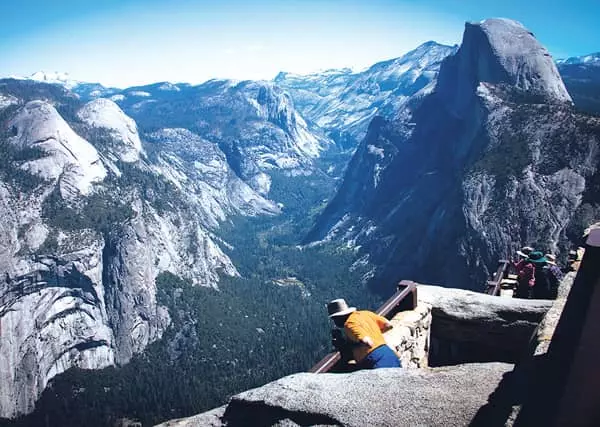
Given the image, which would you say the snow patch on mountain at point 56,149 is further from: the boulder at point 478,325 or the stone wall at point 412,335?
the stone wall at point 412,335

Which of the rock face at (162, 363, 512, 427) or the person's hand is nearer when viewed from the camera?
the rock face at (162, 363, 512, 427)

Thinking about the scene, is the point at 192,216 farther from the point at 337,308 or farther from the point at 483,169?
the point at 337,308

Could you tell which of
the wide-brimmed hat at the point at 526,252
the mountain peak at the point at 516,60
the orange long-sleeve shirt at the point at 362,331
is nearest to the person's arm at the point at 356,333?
the orange long-sleeve shirt at the point at 362,331

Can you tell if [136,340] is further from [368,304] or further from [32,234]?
[368,304]

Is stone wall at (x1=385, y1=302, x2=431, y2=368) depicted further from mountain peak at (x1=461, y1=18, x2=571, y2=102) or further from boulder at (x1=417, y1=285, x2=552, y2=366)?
mountain peak at (x1=461, y1=18, x2=571, y2=102)

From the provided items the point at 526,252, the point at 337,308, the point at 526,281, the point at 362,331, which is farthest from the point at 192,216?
the point at 362,331

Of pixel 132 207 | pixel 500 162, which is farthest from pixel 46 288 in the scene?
pixel 500 162

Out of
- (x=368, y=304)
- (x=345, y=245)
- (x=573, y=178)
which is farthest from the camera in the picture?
(x=345, y=245)

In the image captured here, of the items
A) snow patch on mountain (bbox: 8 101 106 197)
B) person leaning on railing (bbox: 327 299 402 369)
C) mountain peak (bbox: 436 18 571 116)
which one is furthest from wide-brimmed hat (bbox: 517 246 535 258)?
snow patch on mountain (bbox: 8 101 106 197)
